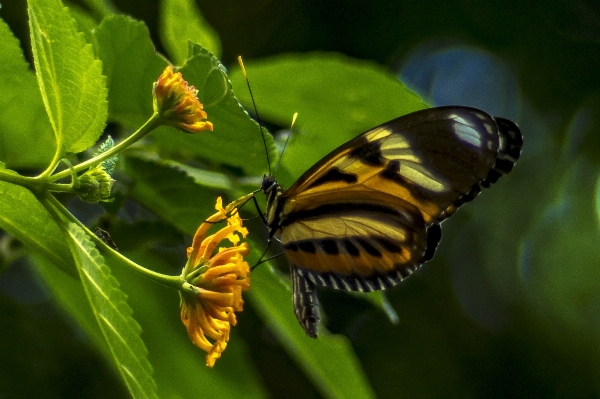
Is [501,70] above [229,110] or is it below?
below

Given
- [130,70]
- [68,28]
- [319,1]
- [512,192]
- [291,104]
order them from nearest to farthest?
[68,28], [130,70], [291,104], [319,1], [512,192]

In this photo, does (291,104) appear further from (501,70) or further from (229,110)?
(501,70)

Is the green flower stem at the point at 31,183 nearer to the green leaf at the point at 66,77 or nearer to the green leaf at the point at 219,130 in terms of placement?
the green leaf at the point at 66,77

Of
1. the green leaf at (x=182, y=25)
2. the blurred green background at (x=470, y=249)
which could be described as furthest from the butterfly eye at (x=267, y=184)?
A: the blurred green background at (x=470, y=249)

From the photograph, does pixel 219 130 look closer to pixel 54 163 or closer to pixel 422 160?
pixel 54 163

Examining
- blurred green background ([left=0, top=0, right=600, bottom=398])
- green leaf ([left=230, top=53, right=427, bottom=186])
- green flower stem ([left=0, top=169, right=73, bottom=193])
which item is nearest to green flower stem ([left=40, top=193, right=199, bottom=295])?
green flower stem ([left=0, top=169, right=73, bottom=193])

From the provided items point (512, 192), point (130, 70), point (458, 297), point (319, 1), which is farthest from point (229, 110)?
point (512, 192)

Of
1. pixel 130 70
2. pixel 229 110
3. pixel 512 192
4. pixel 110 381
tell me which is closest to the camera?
pixel 229 110

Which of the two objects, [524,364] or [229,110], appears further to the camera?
[524,364]
